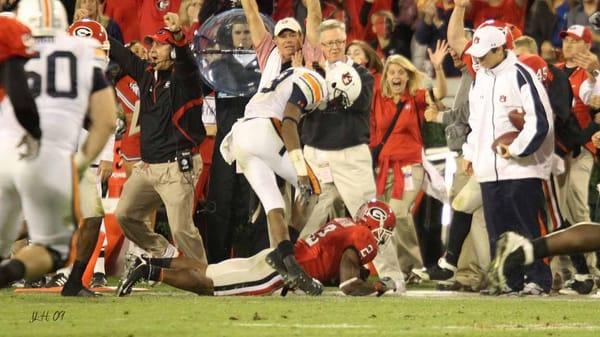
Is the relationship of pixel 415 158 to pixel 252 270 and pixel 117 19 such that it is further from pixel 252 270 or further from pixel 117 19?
pixel 117 19

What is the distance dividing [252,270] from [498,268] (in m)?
1.98

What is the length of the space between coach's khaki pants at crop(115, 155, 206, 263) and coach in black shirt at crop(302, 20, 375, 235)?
0.94 m

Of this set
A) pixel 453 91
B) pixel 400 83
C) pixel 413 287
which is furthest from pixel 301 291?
pixel 453 91

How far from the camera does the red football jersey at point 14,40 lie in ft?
25.6

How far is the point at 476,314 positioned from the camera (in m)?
9.57

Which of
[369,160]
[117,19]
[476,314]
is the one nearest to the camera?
[476,314]

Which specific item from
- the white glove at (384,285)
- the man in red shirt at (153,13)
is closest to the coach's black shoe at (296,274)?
the white glove at (384,285)

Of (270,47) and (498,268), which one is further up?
(270,47)

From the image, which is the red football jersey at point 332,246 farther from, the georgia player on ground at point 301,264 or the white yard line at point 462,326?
the white yard line at point 462,326

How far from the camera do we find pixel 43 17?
27.7 ft

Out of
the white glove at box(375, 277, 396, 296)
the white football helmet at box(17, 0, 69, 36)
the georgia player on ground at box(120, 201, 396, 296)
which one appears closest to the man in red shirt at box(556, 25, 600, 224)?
the white glove at box(375, 277, 396, 296)

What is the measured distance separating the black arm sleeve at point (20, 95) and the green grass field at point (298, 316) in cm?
126

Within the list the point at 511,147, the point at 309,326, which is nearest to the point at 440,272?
the point at 511,147

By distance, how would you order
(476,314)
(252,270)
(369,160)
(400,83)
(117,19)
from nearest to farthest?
(476,314) < (252,270) < (369,160) < (400,83) < (117,19)
